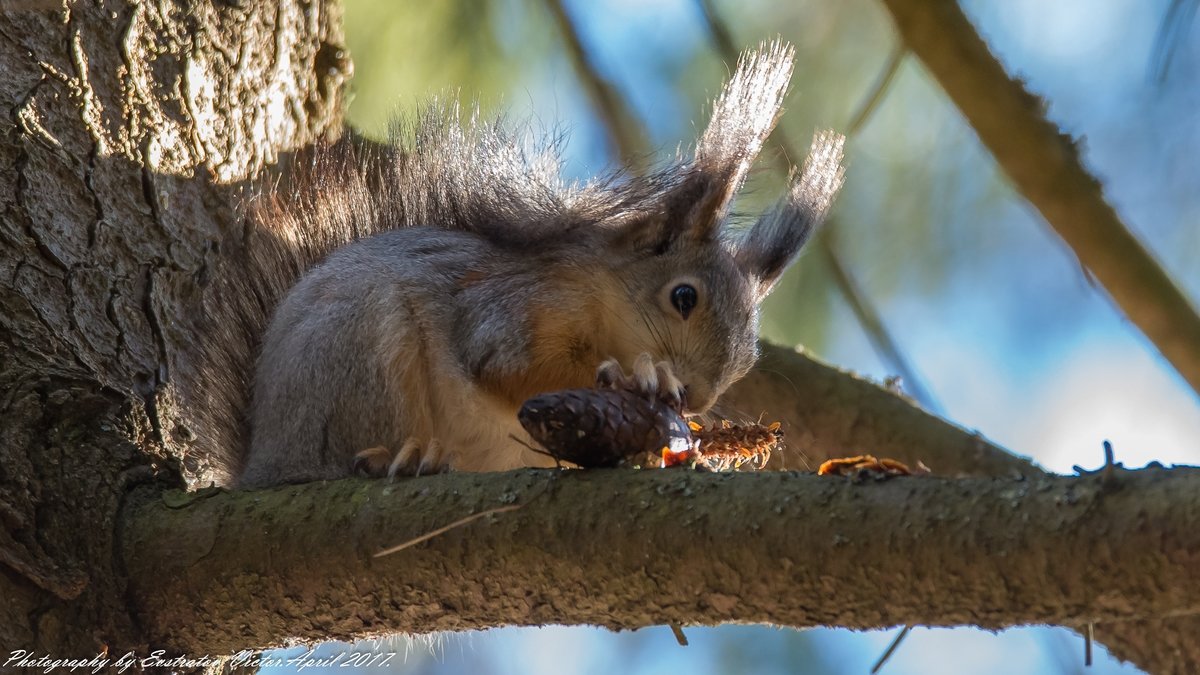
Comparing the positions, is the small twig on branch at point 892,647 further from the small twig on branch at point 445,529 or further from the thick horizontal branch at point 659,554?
the small twig on branch at point 445,529

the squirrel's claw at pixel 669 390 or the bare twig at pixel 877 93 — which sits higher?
the bare twig at pixel 877 93

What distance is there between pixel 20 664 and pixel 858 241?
2.15 m

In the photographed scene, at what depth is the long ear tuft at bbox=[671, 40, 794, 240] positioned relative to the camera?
1.98 metres

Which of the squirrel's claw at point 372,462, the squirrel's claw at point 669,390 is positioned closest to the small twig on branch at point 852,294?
the squirrel's claw at point 669,390

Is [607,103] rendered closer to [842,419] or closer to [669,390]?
[842,419]

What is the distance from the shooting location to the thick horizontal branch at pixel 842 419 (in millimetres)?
2098

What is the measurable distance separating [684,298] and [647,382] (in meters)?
0.52

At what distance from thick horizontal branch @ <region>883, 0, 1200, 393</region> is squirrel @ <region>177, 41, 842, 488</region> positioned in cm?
26

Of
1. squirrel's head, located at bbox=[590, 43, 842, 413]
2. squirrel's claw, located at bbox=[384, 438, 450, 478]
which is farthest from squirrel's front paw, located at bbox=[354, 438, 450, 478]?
squirrel's head, located at bbox=[590, 43, 842, 413]

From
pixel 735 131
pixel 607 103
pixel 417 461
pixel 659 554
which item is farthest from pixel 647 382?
pixel 607 103

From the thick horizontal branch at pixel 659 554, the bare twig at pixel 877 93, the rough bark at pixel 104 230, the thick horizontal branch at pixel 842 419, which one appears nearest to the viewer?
the thick horizontal branch at pixel 659 554

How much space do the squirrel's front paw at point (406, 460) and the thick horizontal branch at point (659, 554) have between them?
221 mm

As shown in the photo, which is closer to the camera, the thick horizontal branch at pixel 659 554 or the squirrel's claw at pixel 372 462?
the thick horizontal branch at pixel 659 554

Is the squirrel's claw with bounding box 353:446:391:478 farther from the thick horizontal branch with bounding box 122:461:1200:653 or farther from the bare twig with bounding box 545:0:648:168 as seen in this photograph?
the bare twig with bounding box 545:0:648:168
